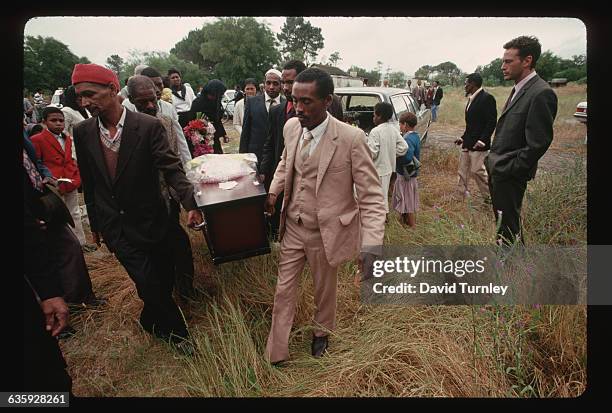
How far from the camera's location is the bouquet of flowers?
3.36 metres

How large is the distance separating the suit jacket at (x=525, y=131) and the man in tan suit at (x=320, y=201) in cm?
129

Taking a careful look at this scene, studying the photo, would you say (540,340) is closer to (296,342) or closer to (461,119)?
(296,342)

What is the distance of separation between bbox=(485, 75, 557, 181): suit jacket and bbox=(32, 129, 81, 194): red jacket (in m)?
3.76

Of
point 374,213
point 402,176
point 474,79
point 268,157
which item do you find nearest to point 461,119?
point 474,79

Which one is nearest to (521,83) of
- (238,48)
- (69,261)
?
(69,261)

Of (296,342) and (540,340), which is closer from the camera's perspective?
(540,340)

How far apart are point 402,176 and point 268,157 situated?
5.52 ft

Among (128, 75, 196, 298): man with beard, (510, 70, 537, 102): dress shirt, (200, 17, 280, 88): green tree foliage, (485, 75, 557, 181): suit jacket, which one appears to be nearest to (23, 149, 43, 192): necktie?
(128, 75, 196, 298): man with beard

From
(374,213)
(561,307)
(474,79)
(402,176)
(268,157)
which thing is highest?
(474,79)

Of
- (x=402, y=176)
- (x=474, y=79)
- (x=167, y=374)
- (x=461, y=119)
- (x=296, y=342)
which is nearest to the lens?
(x=167, y=374)

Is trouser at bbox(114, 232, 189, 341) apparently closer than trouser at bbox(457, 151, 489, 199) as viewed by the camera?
Yes

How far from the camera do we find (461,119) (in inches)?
537

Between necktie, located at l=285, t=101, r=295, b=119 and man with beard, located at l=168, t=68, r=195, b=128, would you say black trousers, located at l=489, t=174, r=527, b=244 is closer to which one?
necktie, located at l=285, t=101, r=295, b=119

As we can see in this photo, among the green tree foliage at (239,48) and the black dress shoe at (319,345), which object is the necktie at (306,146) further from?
the green tree foliage at (239,48)
